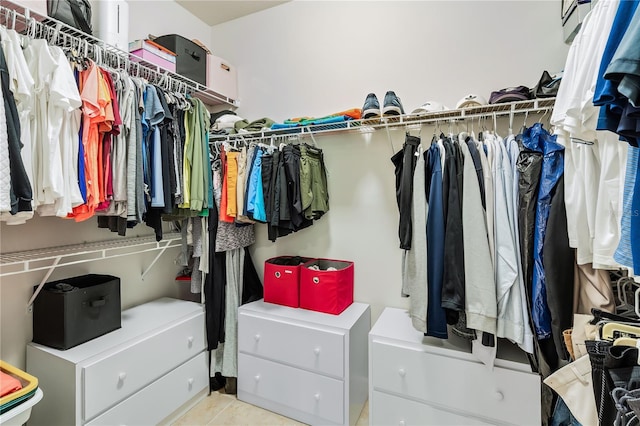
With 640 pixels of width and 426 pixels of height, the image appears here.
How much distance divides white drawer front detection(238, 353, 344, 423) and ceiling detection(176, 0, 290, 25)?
2667mm

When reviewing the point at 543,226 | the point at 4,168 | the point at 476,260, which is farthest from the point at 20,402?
the point at 543,226

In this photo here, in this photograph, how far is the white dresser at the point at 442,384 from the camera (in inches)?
52.7

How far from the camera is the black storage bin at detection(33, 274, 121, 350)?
4.82 feet

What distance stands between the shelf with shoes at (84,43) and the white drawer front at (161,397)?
1770 mm

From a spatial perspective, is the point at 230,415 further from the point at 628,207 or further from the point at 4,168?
the point at 628,207

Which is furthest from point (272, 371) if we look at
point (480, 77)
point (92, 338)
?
point (480, 77)

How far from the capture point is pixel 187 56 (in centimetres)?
214

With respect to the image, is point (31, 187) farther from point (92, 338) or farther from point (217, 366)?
point (217, 366)

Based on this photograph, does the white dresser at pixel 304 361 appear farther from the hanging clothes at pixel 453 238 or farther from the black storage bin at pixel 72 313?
the black storage bin at pixel 72 313

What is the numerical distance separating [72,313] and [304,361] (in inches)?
48.6

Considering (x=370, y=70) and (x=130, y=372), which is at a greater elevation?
(x=370, y=70)

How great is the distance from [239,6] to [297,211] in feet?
6.03

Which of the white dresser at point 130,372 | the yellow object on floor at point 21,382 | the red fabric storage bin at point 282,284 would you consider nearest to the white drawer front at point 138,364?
the white dresser at point 130,372

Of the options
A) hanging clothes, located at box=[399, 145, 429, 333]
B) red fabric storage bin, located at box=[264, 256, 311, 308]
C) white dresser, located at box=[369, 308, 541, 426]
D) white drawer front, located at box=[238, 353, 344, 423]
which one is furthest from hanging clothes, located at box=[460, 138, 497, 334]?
red fabric storage bin, located at box=[264, 256, 311, 308]
